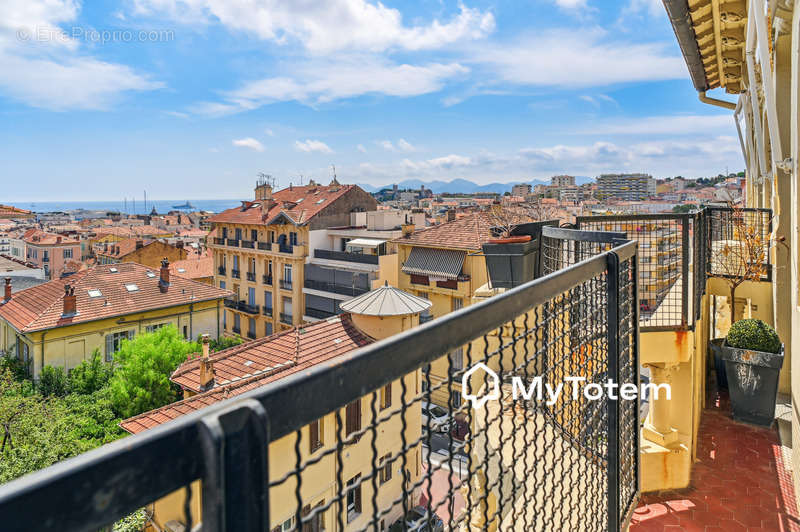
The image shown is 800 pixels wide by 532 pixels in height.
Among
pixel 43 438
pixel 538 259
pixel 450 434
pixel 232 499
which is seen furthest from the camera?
pixel 43 438

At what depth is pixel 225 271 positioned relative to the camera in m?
35.2

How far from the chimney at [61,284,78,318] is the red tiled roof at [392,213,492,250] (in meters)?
14.5

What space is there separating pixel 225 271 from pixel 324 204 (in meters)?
9.04

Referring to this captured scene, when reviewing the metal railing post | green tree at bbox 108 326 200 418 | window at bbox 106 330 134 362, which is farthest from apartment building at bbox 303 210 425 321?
the metal railing post

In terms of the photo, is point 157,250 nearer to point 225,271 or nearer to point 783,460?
point 225,271

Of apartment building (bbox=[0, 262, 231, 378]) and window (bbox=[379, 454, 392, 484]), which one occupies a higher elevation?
window (bbox=[379, 454, 392, 484])

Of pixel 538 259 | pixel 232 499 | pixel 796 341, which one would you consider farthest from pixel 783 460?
pixel 232 499

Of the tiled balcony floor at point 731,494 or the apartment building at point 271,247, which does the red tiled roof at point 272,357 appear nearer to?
the tiled balcony floor at point 731,494

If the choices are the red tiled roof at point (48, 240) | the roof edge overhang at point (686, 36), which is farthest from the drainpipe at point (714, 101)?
the red tiled roof at point (48, 240)

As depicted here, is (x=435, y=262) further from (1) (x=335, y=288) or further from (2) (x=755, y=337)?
(2) (x=755, y=337)

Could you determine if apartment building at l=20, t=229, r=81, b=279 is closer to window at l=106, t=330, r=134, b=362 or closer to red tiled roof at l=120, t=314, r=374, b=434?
window at l=106, t=330, r=134, b=362

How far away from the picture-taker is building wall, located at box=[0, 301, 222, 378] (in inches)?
789

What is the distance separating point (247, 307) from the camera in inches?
1307

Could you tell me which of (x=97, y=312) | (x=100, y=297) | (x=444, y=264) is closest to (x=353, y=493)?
(x=444, y=264)
